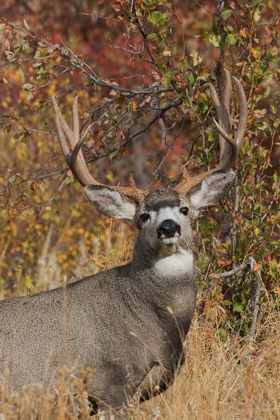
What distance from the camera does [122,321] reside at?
17.3 feet

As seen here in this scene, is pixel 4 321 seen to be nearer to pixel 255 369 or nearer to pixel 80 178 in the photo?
pixel 80 178

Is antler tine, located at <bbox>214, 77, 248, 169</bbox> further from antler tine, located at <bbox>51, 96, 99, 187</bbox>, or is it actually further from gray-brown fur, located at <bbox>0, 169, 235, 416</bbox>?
antler tine, located at <bbox>51, 96, 99, 187</bbox>

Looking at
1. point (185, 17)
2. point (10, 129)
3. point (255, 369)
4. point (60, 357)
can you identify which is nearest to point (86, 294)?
point (60, 357)

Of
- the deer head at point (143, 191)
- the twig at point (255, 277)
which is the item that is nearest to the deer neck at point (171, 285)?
the deer head at point (143, 191)

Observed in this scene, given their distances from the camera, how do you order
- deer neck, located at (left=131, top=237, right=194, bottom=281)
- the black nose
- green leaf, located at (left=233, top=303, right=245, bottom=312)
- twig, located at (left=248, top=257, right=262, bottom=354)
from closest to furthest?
the black nose → deer neck, located at (left=131, top=237, right=194, bottom=281) → twig, located at (left=248, top=257, right=262, bottom=354) → green leaf, located at (left=233, top=303, right=245, bottom=312)

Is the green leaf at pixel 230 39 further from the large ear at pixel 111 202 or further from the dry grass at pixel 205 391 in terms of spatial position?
the dry grass at pixel 205 391

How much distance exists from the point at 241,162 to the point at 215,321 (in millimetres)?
1351

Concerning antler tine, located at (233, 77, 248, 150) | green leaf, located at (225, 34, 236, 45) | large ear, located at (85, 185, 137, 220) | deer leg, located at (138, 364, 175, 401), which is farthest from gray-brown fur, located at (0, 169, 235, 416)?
green leaf, located at (225, 34, 236, 45)

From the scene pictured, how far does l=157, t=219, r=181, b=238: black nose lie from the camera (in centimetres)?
498

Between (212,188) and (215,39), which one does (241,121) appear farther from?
(215,39)

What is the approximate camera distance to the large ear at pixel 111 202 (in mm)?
5684

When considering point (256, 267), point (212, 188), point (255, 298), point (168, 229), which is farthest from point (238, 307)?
point (168, 229)

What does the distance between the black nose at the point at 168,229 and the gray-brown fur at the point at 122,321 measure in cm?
2

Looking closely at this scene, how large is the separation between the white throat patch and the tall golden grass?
2.14 ft
